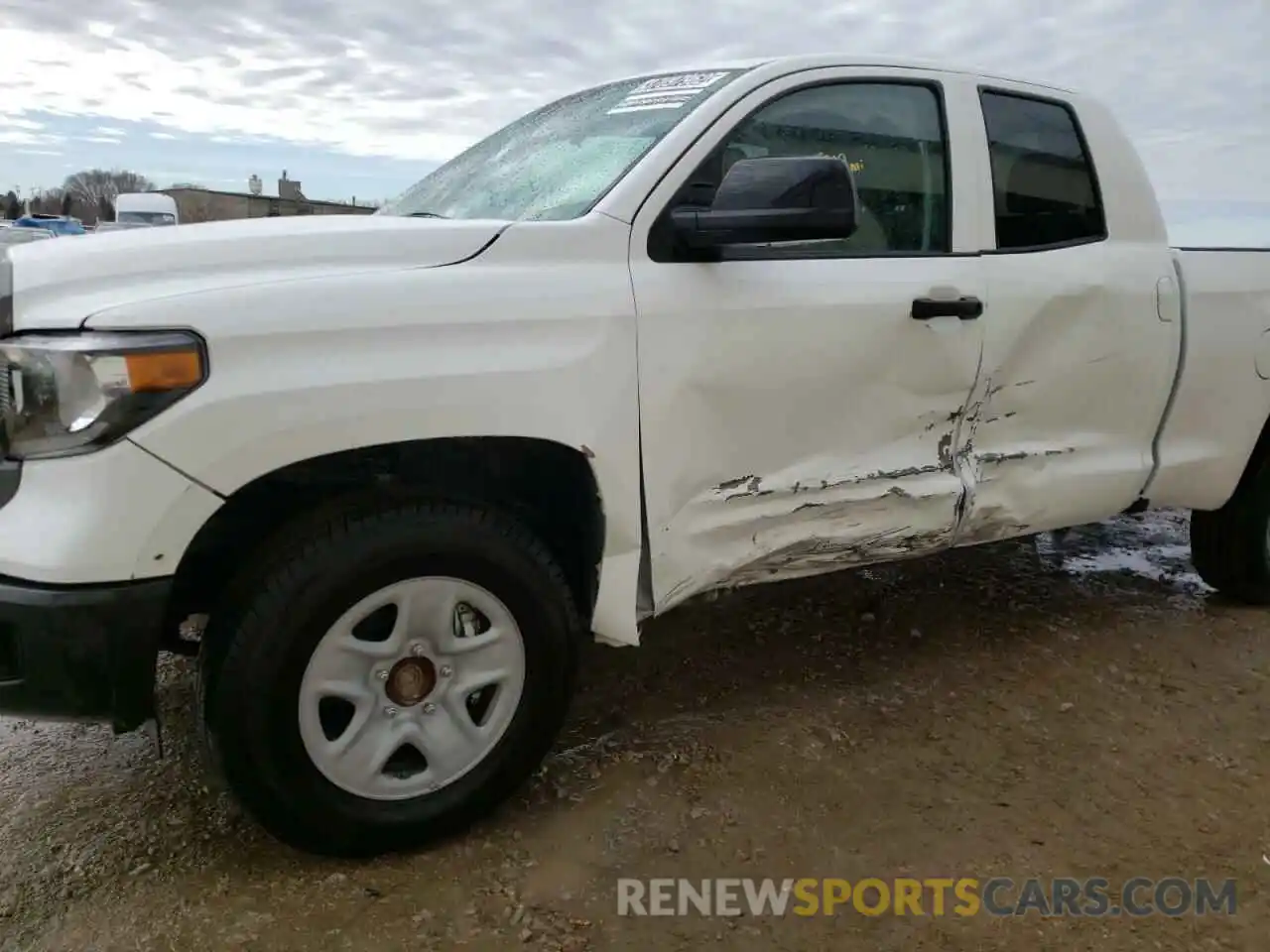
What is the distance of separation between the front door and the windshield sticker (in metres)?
0.16

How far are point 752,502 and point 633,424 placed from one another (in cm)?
47

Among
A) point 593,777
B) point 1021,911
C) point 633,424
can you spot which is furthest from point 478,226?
point 1021,911

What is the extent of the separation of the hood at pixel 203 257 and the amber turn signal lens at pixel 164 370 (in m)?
0.15

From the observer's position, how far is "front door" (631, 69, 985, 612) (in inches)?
98.0

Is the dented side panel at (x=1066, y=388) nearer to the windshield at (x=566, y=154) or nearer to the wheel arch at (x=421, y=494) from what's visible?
the windshield at (x=566, y=154)

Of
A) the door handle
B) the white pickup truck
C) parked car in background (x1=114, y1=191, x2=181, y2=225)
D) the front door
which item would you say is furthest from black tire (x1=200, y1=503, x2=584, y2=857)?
parked car in background (x1=114, y1=191, x2=181, y2=225)

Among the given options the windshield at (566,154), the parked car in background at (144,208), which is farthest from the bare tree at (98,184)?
the windshield at (566,154)

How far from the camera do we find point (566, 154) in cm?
284

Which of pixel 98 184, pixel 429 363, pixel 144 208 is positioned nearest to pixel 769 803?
pixel 429 363

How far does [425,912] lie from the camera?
7.06ft

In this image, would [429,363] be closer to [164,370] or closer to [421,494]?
[421,494]

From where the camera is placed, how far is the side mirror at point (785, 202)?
229cm

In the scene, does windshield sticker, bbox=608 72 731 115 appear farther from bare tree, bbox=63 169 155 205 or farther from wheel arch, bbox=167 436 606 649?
A: bare tree, bbox=63 169 155 205

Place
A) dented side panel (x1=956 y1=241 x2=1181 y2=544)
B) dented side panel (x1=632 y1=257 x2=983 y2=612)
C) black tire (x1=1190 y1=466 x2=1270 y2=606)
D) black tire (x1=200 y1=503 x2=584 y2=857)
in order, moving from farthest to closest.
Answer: black tire (x1=1190 y1=466 x2=1270 y2=606) < dented side panel (x1=956 y1=241 x2=1181 y2=544) < dented side panel (x1=632 y1=257 x2=983 y2=612) < black tire (x1=200 y1=503 x2=584 y2=857)
